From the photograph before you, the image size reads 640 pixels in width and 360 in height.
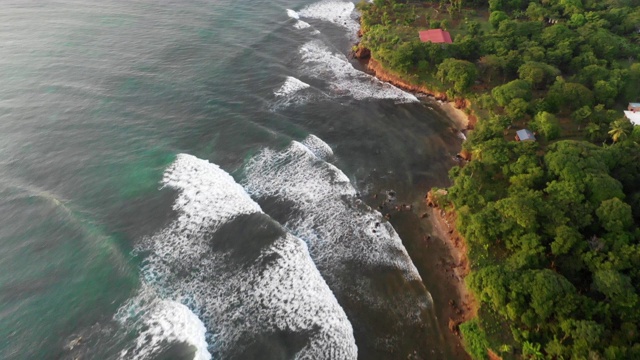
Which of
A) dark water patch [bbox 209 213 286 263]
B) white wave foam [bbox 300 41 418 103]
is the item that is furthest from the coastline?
dark water patch [bbox 209 213 286 263]

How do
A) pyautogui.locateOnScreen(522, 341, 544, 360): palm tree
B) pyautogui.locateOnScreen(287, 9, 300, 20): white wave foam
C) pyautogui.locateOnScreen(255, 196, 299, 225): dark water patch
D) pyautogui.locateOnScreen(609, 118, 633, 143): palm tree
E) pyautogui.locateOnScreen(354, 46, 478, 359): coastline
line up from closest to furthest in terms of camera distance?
pyautogui.locateOnScreen(522, 341, 544, 360): palm tree → pyautogui.locateOnScreen(354, 46, 478, 359): coastline → pyautogui.locateOnScreen(255, 196, 299, 225): dark water patch → pyautogui.locateOnScreen(609, 118, 633, 143): palm tree → pyautogui.locateOnScreen(287, 9, 300, 20): white wave foam

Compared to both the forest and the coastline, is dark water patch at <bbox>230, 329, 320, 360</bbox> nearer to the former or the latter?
the coastline

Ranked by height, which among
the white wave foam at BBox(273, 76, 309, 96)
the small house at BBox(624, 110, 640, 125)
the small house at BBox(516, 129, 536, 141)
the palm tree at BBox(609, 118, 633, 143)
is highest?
the palm tree at BBox(609, 118, 633, 143)

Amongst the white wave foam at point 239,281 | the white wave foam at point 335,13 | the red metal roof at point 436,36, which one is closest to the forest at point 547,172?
the red metal roof at point 436,36

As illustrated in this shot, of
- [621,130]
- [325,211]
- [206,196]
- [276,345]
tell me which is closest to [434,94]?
[621,130]

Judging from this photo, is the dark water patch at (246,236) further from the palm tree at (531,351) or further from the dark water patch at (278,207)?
the palm tree at (531,351)

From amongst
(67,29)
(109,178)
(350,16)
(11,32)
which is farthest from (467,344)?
(11,32)

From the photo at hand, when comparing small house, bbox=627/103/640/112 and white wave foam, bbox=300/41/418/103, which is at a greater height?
small house, bbox=627/103/640/112
